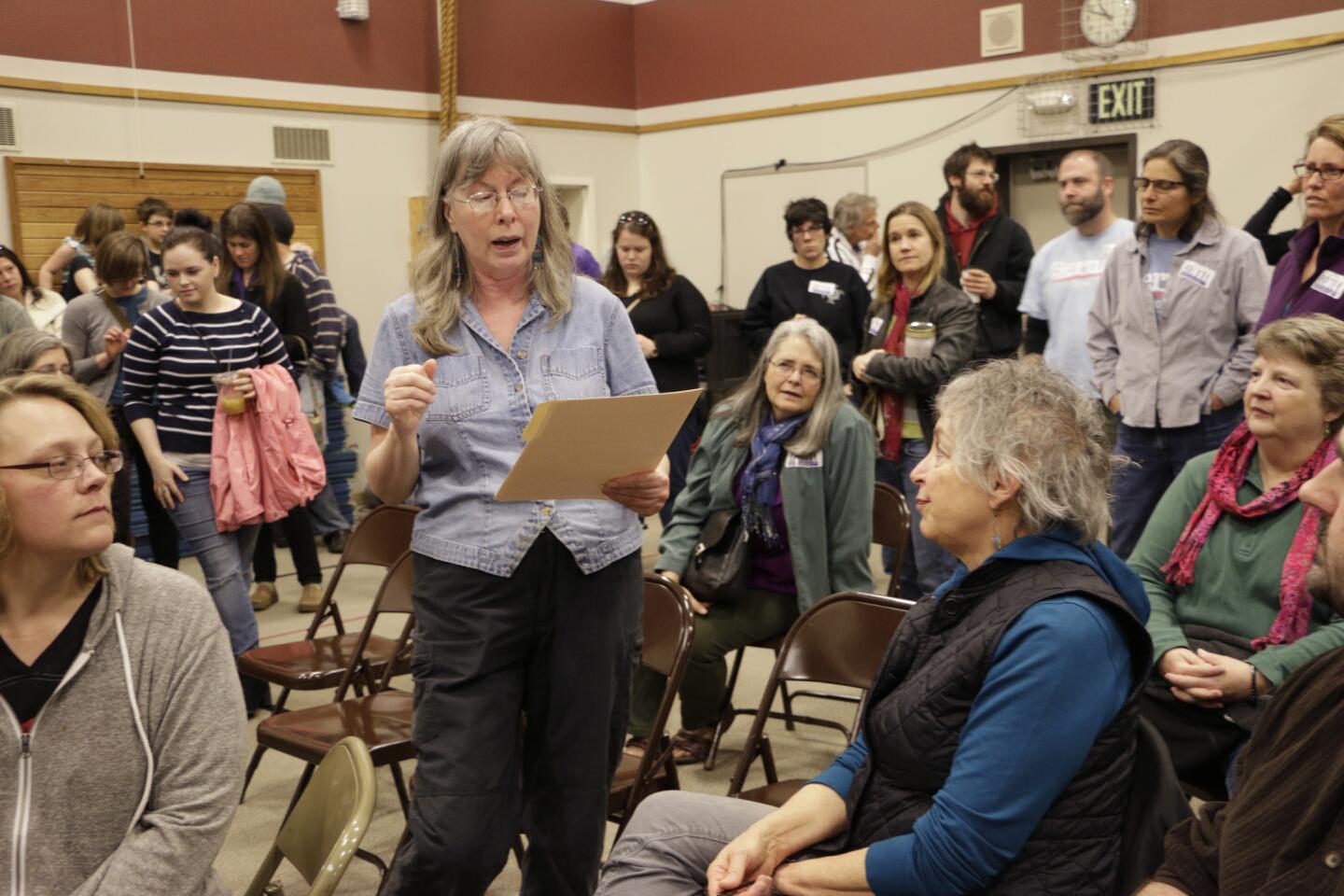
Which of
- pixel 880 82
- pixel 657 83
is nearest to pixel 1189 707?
pixel 880 82

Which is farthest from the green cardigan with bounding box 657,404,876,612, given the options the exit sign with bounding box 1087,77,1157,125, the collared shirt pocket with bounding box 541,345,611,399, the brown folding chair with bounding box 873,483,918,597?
the exit sign with bounding box 1087,77,1157,125

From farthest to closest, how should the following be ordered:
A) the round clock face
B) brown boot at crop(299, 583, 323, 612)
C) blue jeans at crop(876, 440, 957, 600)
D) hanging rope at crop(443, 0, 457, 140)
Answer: hanging rope at crop(443, 0, 457, 140) < the round clock face < brown boot at crop(299, 583, 323, 612) < blue jeans at crop(876, 440, 957, 600)

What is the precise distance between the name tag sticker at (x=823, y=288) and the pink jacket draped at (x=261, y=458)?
248 centimetres

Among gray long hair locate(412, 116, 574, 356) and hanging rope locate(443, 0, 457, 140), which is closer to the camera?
gray long hair locate(412, 116, 574, 356)

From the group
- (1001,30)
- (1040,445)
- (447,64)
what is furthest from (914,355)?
(447,64)

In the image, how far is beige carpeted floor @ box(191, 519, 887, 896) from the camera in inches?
119

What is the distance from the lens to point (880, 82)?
869 centimetres

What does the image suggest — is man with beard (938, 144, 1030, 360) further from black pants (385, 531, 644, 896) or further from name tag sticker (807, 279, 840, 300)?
black pants (385, 531, 644, 896)

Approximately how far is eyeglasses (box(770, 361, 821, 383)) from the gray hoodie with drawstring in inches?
83.4

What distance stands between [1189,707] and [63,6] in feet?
23.8

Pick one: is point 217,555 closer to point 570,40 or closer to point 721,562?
point 721,562

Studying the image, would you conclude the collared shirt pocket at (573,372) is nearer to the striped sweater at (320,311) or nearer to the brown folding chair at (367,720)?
the brown folding chair at (367,720)

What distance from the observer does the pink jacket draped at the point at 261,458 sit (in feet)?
12.4

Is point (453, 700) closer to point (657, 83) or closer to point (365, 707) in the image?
point (365, 707)
